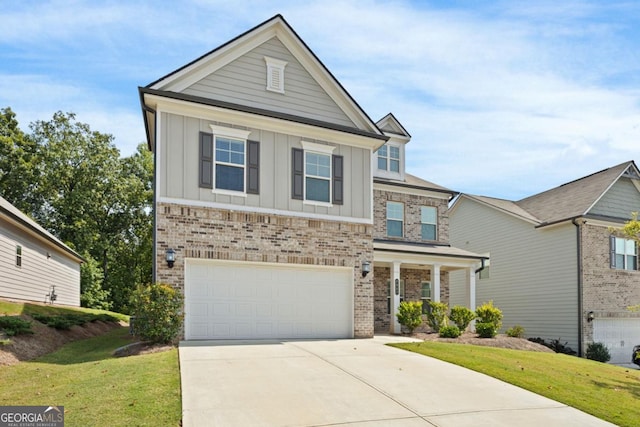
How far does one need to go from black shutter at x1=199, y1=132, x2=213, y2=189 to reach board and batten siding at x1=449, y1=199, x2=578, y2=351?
1570 centimetres

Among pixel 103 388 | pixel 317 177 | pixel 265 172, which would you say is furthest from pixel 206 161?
pixel 103 388

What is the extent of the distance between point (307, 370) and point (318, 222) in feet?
19.6

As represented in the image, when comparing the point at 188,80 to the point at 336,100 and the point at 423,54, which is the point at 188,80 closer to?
the point at 336,100

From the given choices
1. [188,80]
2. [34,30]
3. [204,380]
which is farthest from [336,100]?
[204,380]

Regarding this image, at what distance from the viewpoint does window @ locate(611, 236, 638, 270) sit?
891 inches

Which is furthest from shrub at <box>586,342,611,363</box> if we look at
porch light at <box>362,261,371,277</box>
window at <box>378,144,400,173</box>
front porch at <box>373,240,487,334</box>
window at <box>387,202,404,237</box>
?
porch light at <box>362,261,371,277</box>

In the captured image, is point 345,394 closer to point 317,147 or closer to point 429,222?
point 317,147

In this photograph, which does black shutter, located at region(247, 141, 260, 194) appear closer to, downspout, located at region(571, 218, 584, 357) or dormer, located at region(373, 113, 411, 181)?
dormer, located at region(373, 113, 411, 181)

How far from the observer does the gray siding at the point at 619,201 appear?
74.9 feet

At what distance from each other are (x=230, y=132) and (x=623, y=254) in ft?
59.6

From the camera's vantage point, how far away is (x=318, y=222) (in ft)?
50.2

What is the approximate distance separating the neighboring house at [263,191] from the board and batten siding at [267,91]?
0.11ft

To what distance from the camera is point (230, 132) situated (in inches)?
565

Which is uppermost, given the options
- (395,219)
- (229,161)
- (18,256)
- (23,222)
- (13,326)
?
(229,161)
